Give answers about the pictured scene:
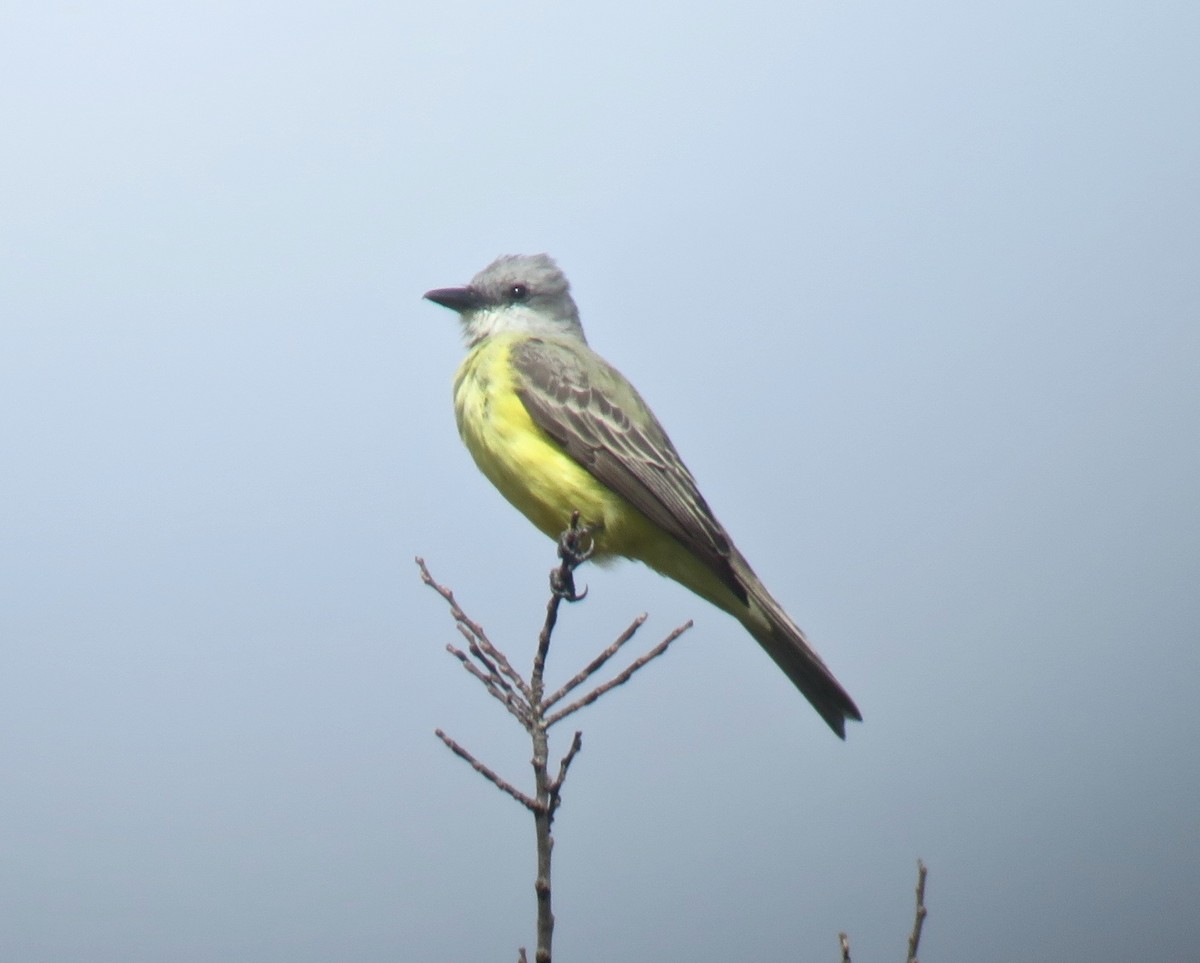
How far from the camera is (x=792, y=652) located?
5520mm

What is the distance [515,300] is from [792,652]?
2.28m

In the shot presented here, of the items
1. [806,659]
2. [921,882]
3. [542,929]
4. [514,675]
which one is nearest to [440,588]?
[514,675]

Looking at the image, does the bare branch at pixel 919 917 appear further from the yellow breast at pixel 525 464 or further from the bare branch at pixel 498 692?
the yellow breast at pixel 525 464

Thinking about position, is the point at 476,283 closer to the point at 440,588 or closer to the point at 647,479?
the point at 647,479

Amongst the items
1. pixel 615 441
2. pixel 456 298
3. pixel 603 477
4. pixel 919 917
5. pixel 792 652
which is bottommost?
pixel 919 917

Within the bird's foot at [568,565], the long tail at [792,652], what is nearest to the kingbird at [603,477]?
the long tail at [792,652]

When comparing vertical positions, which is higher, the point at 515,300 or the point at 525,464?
the point at 515,300

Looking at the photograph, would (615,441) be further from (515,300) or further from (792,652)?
(515,300)

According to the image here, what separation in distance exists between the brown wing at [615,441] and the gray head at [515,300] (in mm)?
487

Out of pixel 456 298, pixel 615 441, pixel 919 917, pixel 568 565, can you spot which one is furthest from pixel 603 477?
pixel 919 917

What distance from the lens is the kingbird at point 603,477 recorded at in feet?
17.5

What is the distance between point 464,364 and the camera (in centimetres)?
593

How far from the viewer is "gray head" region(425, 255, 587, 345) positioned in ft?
21.4

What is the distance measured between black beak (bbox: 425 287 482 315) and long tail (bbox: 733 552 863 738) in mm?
1843
